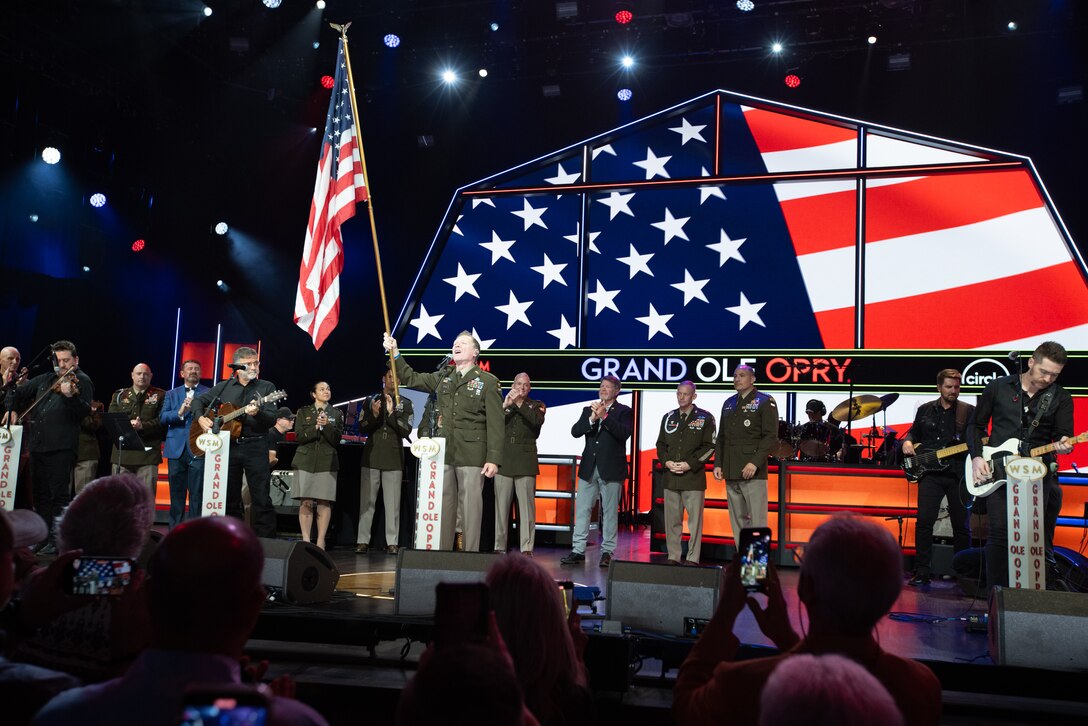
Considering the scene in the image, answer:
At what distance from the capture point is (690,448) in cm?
837

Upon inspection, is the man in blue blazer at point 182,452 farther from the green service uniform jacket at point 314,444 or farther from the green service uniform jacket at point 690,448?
the green service uniform jacket at point 690,448

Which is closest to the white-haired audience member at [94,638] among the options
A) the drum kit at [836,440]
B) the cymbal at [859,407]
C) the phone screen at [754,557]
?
the phone screen at [754,557]

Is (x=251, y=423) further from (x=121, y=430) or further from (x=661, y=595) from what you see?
(x=661, y=595)

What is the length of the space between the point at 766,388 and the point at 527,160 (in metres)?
4.60

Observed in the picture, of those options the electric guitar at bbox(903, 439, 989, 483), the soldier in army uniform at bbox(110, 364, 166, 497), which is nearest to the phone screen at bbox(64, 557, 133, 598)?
the electric guitar at bbox(903, 439, 989, 483)

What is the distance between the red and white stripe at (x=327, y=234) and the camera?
7727 mm

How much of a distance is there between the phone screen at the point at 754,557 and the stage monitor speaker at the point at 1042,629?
2554 mm

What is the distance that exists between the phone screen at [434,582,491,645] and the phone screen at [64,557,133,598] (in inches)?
37.3

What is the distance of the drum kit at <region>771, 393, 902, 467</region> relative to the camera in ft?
30.1

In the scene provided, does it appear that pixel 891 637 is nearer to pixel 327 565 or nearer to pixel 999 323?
pixel 327 565

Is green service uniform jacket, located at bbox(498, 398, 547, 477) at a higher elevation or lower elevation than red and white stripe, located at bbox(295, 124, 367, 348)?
lower

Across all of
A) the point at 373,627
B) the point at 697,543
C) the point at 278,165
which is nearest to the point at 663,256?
the point at 697,543

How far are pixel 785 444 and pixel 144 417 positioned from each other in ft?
21.5

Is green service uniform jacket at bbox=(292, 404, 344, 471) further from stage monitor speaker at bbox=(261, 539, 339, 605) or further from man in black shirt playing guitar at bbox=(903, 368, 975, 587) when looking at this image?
man in black shirt playing guitar at bbox=(903, 368, 975, 587)
